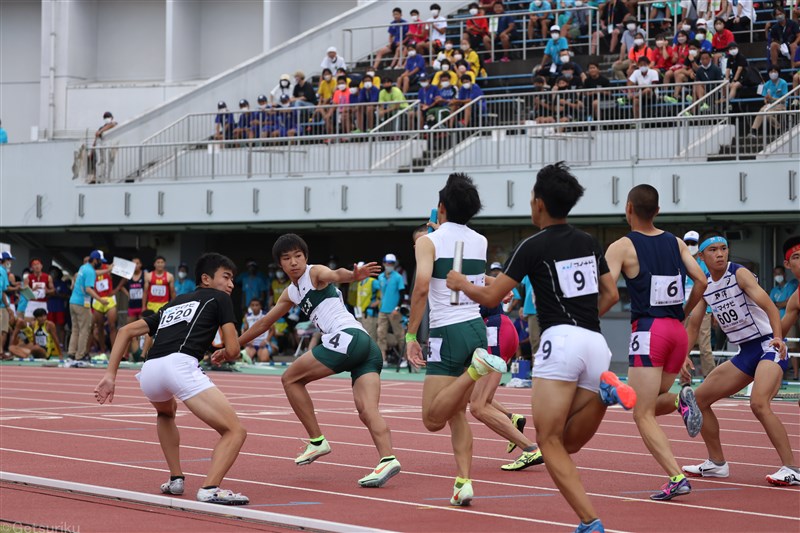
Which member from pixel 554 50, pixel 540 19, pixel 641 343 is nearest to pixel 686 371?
pixel 641 343

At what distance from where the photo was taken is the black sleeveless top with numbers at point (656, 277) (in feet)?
29.4

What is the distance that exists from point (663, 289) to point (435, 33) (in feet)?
75.9

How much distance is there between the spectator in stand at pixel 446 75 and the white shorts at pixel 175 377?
756 inches

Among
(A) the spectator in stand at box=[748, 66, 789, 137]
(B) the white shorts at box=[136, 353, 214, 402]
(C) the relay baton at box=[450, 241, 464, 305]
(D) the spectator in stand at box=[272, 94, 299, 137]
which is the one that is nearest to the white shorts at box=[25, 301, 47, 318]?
(D) the spectator in stand at box=[272, 94, 299, 137]

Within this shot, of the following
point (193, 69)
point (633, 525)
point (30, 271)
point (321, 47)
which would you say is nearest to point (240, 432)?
point (633, 525)

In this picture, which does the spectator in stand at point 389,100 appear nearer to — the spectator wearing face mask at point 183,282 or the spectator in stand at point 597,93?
the spectator in stand at point 597,93

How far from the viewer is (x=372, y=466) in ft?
35.8

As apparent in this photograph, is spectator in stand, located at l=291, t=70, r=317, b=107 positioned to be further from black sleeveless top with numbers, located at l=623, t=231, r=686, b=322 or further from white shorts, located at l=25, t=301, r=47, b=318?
black sleeveless top with numbers, located at l=623, t=231, r=686, b=322

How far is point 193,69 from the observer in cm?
4150

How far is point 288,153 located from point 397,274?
4.48 m

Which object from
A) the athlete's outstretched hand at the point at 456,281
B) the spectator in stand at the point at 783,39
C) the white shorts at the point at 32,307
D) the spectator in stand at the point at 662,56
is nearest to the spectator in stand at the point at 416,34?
the spectator in stand at the point at 662,56

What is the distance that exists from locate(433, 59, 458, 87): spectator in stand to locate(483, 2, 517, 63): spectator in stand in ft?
6.86

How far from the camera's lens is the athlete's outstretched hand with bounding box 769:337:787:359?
9.77 meters

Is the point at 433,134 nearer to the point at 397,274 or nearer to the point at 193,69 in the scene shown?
the point at 397,274
